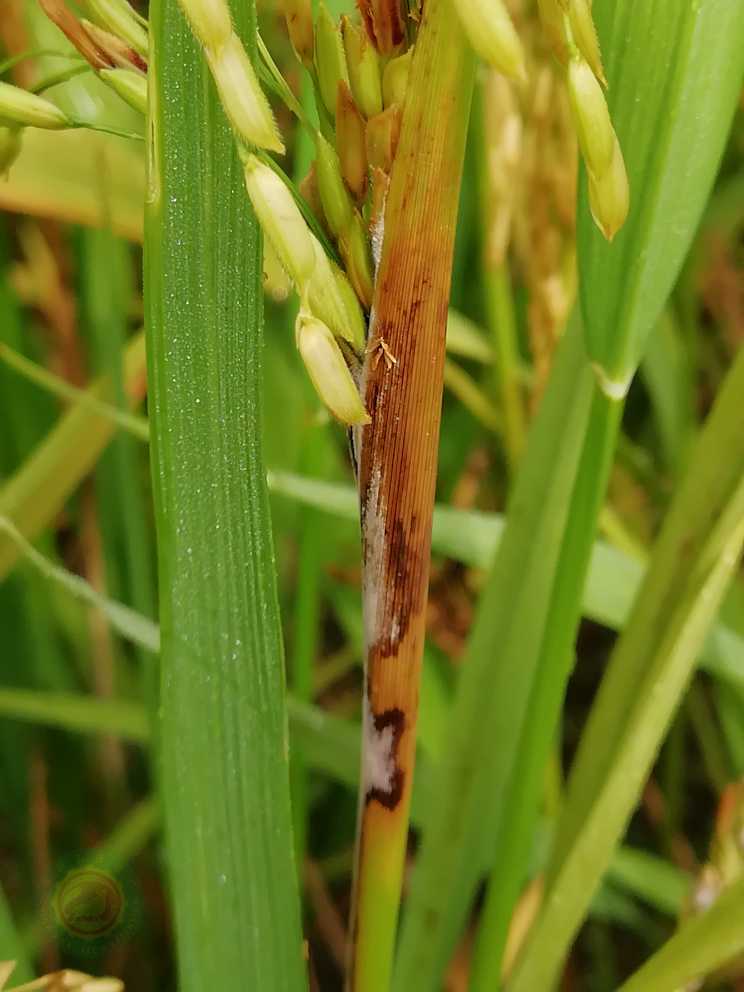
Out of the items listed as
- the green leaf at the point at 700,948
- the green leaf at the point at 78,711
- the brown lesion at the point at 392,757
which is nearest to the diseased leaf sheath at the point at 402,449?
the brown lesion at the point at 392,757

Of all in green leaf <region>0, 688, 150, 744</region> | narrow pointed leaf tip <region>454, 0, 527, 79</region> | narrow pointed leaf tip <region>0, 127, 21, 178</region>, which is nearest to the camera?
narrow pointed leaf tip <region>454, 0, 527, 79</region>

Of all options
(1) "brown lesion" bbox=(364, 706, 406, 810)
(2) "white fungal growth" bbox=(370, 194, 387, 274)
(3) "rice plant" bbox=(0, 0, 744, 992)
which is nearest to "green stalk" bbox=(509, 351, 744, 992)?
(3) "rice plant" bbox=(0, 0, 744, 992)

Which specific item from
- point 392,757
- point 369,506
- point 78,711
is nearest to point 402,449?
point 369,506

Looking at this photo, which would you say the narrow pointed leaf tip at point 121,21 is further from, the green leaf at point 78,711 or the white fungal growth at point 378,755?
the green leaf at point 78,711

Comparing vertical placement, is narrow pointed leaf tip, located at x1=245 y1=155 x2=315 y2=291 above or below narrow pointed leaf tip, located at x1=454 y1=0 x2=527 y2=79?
below

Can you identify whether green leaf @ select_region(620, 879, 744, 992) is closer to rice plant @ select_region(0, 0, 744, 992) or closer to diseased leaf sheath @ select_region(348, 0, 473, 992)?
rice plant @ select_region(0, 0, 744, 992)

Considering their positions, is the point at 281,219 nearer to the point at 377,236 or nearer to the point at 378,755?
the point at 377,236
